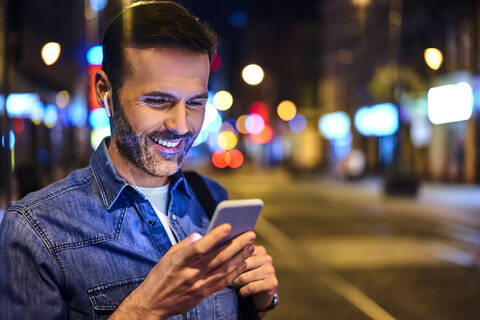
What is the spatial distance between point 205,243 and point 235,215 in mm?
123

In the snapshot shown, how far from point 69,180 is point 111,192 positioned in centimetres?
14

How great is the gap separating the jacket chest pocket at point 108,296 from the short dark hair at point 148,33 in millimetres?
606

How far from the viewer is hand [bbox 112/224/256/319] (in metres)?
1.35

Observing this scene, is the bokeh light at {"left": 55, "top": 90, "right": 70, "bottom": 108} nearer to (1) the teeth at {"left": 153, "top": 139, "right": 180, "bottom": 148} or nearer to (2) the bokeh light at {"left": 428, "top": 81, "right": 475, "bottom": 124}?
(2) the bokeh light at {"left": 428, "top": 81, "right": 475, "bottom": 124}

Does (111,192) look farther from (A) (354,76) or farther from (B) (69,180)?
(A) (354,76)

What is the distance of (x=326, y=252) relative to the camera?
31.2 ft

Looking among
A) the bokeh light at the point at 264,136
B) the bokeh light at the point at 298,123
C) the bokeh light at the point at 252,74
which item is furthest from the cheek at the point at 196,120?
the bokeh light at the point at 264,136

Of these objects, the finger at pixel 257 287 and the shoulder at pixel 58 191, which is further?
the finger at pixel 257 287

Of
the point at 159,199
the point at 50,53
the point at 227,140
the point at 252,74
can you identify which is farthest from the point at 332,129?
the point at 159,199

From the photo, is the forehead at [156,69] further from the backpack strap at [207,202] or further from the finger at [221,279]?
the finger at [221,279]

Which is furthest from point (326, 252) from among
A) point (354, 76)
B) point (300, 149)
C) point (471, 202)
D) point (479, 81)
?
point (300, 149)

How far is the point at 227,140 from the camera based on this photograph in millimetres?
62562

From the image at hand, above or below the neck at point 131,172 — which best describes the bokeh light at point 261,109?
below

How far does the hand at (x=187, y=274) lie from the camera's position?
135cm
